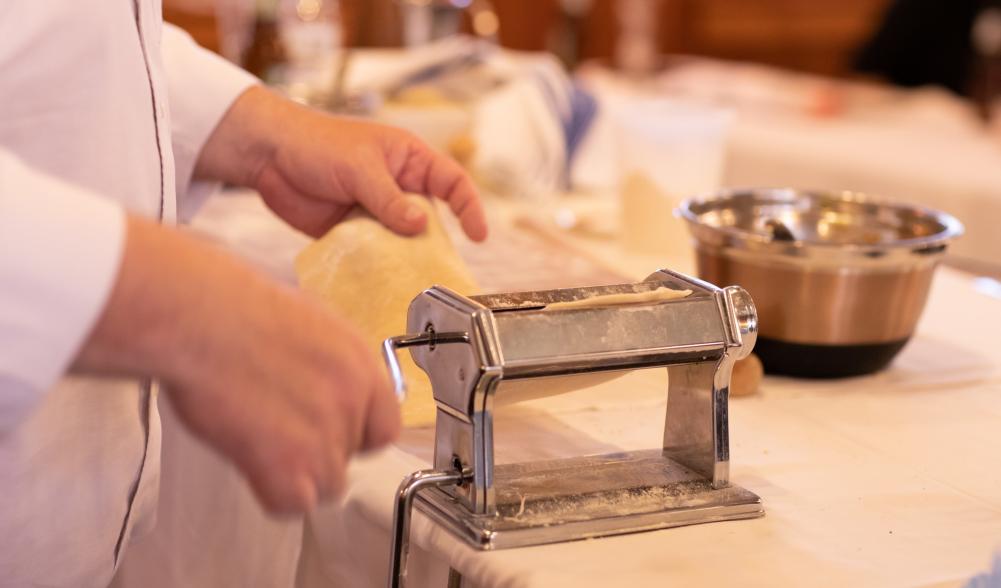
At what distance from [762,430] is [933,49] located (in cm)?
338

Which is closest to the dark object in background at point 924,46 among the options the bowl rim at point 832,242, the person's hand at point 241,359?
the bowl rim at point 832,242

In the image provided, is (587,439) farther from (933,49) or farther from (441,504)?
(933,49)

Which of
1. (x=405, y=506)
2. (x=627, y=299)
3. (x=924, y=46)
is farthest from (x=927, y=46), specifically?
(x=405, y=506)

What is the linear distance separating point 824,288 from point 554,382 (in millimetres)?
323

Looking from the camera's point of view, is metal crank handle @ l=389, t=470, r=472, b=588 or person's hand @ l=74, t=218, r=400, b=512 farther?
metal crank handle @ l=389, t=470, r=472, b=588

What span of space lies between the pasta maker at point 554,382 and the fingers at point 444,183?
34 cm

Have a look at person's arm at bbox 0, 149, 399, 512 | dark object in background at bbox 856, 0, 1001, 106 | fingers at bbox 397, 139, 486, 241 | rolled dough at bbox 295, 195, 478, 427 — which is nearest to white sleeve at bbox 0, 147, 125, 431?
person's arm at bbox 0, 149, 399, 512

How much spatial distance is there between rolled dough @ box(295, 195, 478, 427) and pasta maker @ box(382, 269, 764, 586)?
0.19 m

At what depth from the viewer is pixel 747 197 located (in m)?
1.12

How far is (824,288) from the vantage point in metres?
0.92

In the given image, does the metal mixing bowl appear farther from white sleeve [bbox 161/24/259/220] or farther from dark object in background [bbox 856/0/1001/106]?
dark object in background [bbox 856/0/1001/106]

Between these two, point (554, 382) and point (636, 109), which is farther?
point (636, 109)

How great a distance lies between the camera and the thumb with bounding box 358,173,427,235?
3.17 ft

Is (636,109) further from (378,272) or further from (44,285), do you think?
(44,285)
